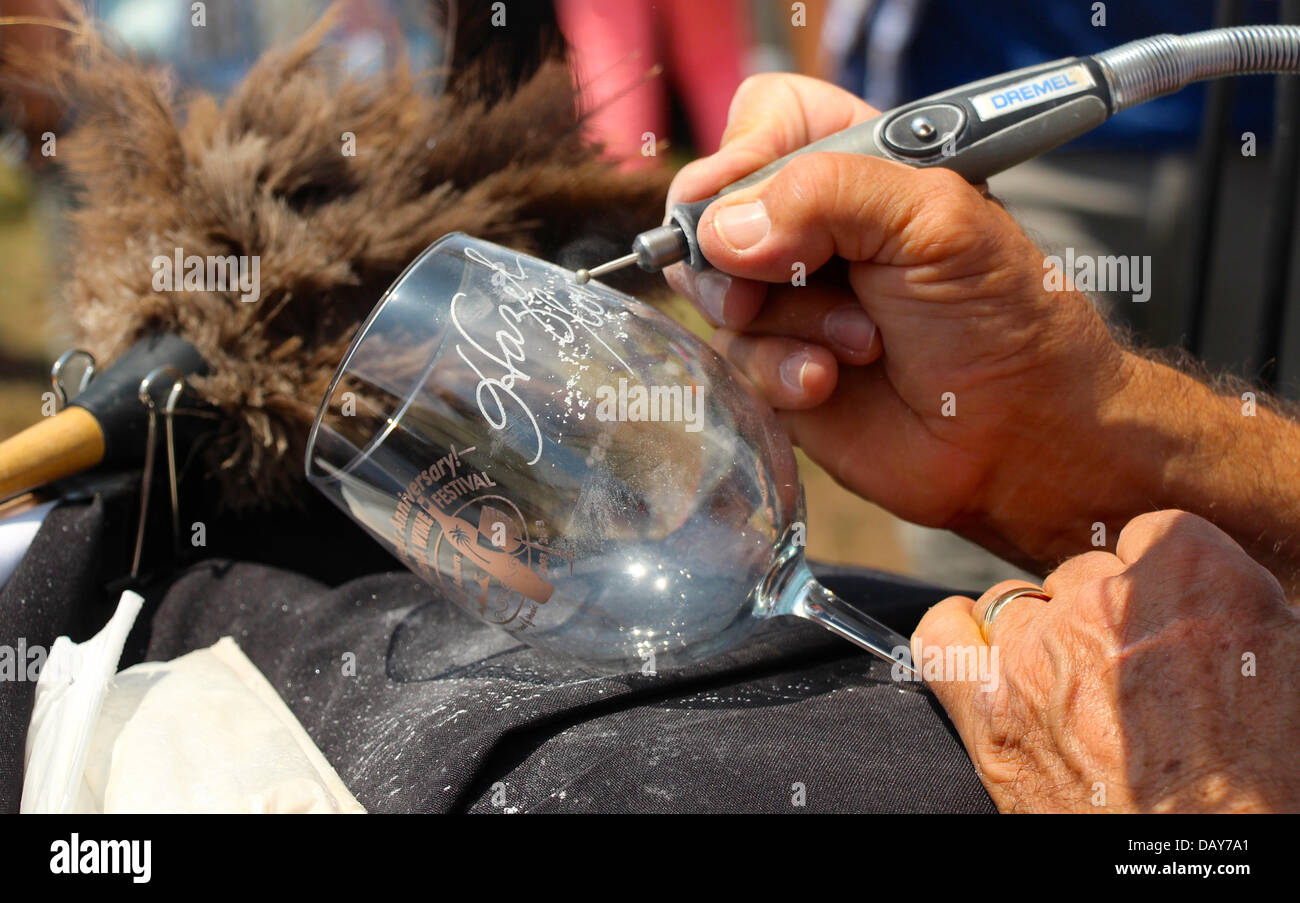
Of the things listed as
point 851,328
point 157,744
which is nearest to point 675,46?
point 851,328

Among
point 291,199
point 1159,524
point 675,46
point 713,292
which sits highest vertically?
point 675,46

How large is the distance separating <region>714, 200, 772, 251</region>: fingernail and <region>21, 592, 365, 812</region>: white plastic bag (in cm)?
53

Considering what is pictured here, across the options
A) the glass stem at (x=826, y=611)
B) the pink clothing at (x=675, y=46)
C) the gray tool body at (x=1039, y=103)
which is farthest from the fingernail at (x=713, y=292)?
the pink clothing at (x=675, y=46)

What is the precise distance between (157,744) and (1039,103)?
34.5 inches

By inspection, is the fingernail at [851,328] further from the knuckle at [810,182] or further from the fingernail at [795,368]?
the knuckle at [810,182]

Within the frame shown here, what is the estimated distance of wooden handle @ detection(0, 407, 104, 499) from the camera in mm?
930

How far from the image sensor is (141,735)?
2.49ft

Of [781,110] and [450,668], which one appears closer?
[450,668]

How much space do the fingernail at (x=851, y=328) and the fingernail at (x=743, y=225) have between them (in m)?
0.17

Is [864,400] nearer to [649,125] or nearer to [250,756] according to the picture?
[250,756]

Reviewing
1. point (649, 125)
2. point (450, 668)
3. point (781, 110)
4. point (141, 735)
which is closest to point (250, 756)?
point (141, 735)

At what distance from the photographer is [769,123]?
114cm

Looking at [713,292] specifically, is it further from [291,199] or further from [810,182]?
[291,199]
